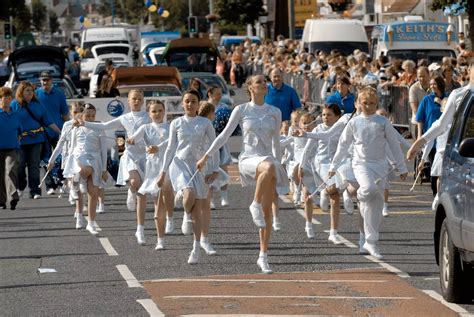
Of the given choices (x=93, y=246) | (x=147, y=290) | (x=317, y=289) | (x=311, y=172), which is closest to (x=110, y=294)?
(x=147, y=290)

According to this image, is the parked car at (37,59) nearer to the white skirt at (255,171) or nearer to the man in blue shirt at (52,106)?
the man in blue shirt at (52,106)

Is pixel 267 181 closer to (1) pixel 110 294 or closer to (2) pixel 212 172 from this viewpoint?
(2) pixel 212 172

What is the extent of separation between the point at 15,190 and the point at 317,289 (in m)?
9.20

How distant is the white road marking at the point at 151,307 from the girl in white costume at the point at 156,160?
3883 mm

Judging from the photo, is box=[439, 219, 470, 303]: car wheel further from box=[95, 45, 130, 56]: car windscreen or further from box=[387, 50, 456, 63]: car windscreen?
box=[95, 45, 130, 56]: car windscreen

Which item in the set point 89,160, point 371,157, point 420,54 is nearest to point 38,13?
point 420,54

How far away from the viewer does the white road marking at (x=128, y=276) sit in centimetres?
1383

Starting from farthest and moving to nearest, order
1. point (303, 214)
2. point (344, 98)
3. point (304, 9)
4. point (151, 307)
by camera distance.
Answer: point (304, 9) → point (344, 98) → point (303, 214) → point (151, 307)

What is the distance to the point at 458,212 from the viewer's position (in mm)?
11992

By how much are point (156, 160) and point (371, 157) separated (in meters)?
2.66

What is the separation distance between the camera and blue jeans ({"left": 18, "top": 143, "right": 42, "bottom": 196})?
76.3ft

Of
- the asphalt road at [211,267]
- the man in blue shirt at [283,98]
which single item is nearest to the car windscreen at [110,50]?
the man in blue shirt at [283,98]

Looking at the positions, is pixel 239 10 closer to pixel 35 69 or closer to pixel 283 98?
pixel 35 69

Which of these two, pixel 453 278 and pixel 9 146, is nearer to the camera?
pixel 453 278
